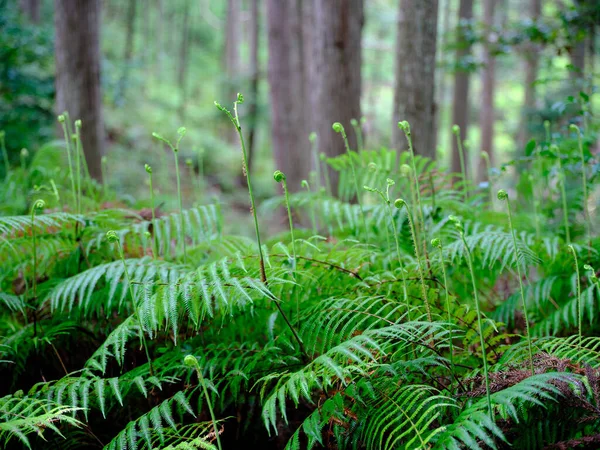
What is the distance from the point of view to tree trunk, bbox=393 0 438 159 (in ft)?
13.5

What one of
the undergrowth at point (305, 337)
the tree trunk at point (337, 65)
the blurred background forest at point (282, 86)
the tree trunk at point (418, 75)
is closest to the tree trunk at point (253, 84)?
the blurred background forest at point (282, 86)

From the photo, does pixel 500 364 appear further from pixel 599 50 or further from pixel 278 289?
pixel 599 50

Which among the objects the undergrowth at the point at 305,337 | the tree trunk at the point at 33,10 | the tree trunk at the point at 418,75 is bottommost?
the undergrowth at the point at 305,337

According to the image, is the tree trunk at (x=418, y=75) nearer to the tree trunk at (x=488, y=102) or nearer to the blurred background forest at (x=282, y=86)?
the blurred background forest at (x=282, y=86)

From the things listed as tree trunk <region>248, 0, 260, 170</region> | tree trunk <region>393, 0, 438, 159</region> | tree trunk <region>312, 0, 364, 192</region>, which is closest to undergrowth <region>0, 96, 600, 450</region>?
tree trunk <region>393, 0, 438, 159</region>

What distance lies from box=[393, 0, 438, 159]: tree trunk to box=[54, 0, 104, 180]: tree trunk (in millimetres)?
3143

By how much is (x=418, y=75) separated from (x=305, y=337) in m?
3.20

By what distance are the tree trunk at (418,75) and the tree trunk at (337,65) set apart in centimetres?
74

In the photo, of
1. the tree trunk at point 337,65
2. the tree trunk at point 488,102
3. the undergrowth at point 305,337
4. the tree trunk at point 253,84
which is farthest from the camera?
the tree trunk at point 253,84

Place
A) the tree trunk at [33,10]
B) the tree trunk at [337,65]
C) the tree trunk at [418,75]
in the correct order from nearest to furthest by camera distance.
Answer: the tree trunk at [418,75]
the tree trunk at [337,65]
the tree trunk at [33,10]

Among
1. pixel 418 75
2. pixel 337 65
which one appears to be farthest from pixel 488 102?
pixel 418 75

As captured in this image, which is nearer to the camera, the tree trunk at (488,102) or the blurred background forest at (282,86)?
the blurred background forest at (282,86)

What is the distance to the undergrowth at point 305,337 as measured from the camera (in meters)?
1.35

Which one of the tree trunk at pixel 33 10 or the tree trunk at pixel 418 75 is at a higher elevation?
the tree trunk at pixel 33 10
